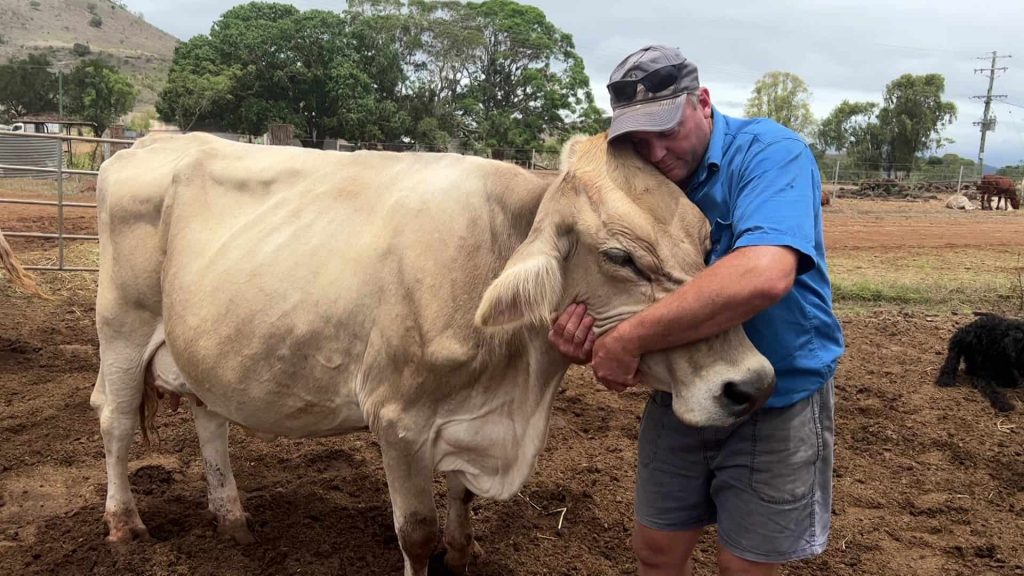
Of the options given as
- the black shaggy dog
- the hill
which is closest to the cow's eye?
the black shaggy dog

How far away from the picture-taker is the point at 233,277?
128 inches

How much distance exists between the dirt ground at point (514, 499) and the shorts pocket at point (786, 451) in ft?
5.01

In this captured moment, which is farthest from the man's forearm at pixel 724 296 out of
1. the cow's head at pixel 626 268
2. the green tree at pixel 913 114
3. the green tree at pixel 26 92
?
the green tree at pixel 26 92

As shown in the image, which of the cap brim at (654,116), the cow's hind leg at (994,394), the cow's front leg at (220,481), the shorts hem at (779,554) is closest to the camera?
the cap brim at (654,116)

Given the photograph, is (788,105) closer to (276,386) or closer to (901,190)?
(901,190)

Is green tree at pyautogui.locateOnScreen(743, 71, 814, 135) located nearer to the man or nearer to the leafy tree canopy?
the leafy tree canopy

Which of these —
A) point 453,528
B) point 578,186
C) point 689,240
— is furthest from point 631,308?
point 453,528

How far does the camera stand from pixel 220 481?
4.02 m

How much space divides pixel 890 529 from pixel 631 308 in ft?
9.50

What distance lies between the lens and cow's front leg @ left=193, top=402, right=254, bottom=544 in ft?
12.9

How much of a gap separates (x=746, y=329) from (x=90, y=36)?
160524mm

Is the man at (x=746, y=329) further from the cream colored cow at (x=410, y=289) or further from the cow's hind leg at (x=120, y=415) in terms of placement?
the cow's hind leg at (x=120, y=415)

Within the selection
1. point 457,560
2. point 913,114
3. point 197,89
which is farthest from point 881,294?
point 913,114

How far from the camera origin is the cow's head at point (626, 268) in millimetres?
2100
